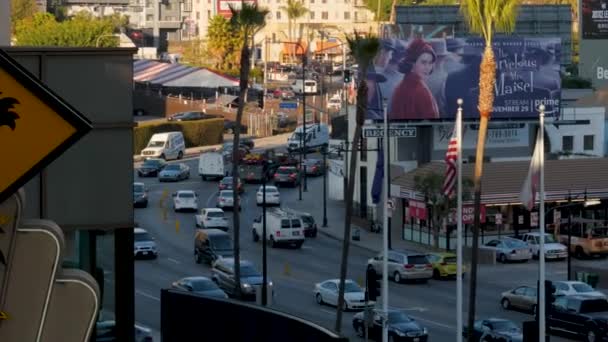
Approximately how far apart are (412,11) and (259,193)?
17622 mm

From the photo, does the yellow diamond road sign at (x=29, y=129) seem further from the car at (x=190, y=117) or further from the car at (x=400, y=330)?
the car at (x=190, y=117)

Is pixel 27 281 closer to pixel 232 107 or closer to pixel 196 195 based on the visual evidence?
pixel 196 195

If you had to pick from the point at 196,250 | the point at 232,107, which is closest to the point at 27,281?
the point at 196,250

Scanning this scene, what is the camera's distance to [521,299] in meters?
43.2

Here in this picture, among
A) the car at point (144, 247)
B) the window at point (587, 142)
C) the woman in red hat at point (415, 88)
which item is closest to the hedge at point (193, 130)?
the window at point (587, 142)

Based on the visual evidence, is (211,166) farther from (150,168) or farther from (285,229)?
(285,229)

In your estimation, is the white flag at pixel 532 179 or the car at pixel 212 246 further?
the car at pixel 212 246

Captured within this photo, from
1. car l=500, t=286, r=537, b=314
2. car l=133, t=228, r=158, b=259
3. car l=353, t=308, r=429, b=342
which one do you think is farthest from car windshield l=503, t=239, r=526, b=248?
car l=353, t=308, r=429, b=342

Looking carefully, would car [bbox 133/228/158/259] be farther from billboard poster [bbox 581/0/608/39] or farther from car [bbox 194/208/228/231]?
billboard poster [bbox 581/0/608/39]

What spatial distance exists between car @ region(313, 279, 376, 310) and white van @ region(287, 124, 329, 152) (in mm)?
42270

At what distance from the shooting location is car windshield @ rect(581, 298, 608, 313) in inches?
1561

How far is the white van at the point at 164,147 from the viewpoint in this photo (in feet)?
286

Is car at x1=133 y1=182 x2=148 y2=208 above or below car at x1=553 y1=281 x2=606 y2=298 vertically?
below

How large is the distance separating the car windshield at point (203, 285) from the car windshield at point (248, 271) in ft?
10.1
